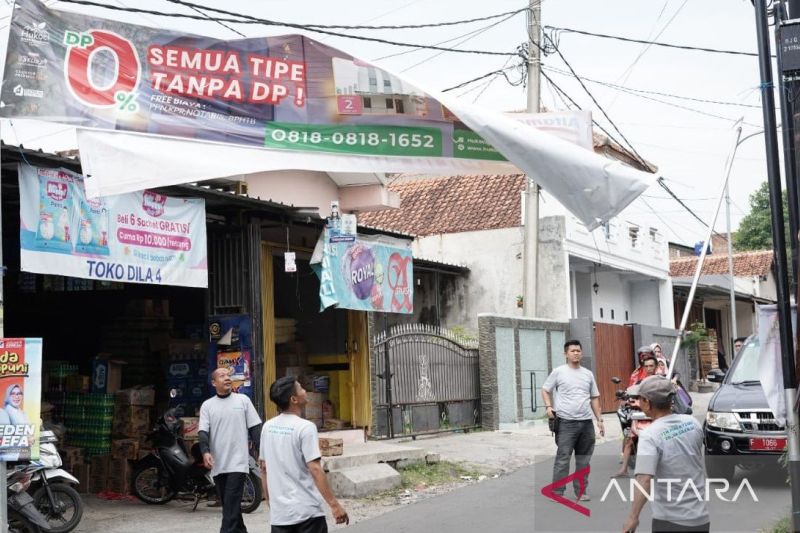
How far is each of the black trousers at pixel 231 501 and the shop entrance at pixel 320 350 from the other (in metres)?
7.14

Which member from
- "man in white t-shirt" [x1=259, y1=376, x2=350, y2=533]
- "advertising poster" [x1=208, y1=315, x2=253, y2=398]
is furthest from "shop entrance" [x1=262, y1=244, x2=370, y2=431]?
"man in white t-shirt" [x1=259, y1=376, x2=350, y2=533]

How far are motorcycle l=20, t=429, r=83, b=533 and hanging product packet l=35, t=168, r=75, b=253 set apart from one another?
6.14 ft

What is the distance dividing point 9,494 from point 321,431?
6980 millimetres

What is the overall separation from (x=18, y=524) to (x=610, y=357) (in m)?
17.6

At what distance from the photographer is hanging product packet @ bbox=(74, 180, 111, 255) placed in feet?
32.3

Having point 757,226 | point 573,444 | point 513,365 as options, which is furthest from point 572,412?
point 757,226

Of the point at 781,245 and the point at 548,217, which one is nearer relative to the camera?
the point at 781,245

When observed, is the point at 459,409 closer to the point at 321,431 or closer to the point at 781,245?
the point at 321,431

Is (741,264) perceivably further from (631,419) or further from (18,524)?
(18,524)

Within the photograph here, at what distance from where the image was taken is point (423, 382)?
1827cm

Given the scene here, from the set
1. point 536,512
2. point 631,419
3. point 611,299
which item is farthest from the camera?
point 611,299

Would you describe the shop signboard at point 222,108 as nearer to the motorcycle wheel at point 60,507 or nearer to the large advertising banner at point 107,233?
the large advertising banner at point 107,233

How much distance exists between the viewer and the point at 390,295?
15180mm

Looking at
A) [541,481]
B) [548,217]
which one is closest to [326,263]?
[541,481]
